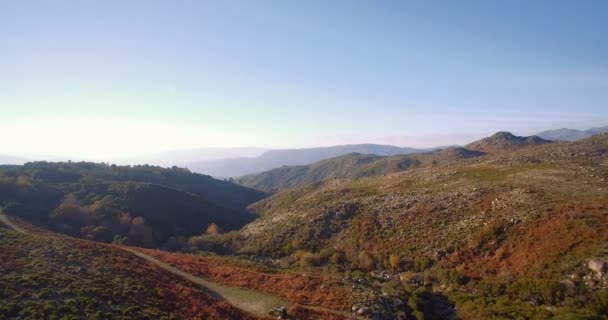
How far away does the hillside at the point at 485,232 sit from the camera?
25.3 m

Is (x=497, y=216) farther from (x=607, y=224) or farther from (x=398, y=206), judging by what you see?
(x=398, y=206)

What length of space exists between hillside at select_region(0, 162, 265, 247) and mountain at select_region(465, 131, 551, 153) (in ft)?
380

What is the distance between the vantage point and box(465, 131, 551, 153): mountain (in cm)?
15025

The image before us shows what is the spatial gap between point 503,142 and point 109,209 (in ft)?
510

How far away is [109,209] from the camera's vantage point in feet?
246

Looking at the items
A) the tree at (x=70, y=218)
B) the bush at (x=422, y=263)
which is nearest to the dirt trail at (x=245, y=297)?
the bush at (x=422, y=263)

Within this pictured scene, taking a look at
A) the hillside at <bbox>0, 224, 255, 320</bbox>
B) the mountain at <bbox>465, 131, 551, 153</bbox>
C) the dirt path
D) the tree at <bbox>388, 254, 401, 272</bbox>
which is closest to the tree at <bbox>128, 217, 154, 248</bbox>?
the hillside at <bbox>0, 224, 255, 320</bbox>

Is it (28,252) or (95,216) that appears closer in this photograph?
(28,252)

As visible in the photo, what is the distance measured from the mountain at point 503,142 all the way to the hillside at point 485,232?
89984mm

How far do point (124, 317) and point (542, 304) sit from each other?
26.8m

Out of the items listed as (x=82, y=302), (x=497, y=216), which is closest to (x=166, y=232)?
(x=82, y=302)

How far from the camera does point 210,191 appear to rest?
158 meters

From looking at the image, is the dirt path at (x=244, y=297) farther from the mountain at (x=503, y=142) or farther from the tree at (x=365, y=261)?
the mountain at (x=503, y=142)

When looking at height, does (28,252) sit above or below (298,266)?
above
